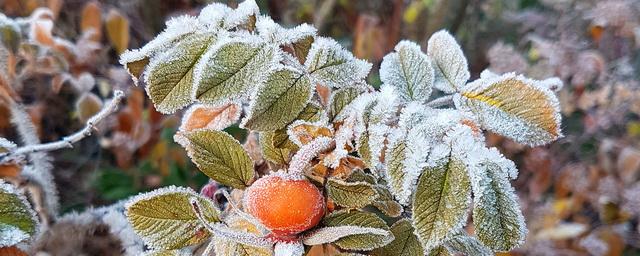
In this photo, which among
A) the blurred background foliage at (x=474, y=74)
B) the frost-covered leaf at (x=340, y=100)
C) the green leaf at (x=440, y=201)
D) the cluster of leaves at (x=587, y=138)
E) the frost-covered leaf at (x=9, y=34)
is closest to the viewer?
the green leaf at (x=440, y=201)

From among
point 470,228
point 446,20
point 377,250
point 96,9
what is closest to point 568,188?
point 470,228

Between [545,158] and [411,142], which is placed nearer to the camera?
[411,142]

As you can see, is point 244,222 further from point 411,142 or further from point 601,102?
point 601,102

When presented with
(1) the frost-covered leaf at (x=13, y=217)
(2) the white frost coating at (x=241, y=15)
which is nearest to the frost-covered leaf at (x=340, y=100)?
(2) the white frost coating at (x=241, y=15)

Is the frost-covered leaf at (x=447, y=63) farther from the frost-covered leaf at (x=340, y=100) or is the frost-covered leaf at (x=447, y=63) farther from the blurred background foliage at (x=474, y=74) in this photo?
the blurred background foliage at (x=474, y=74)

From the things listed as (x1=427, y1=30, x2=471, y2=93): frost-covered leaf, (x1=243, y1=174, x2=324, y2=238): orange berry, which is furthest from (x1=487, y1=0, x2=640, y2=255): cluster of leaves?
(x1=243, y1=174, x2=324, y2=238): orange berry

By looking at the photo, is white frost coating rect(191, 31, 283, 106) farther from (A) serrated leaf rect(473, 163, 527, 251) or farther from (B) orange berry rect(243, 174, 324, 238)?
(A) serrated leaf rect(473, 163, 527, 251)
